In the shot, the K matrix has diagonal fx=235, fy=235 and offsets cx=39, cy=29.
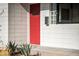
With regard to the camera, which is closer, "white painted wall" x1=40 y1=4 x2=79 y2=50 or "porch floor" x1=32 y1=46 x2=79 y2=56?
"porch floor" x1=32 y1=46 x2=79 y2=56

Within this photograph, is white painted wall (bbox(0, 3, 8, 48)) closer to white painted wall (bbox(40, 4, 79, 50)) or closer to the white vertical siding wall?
the white vertical siding wall

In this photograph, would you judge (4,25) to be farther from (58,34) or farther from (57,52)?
(57,52)

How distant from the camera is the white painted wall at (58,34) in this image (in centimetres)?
1092

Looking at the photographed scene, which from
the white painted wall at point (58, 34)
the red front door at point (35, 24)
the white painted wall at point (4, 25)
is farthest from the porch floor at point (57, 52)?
the white painted wall at point (4, 25)

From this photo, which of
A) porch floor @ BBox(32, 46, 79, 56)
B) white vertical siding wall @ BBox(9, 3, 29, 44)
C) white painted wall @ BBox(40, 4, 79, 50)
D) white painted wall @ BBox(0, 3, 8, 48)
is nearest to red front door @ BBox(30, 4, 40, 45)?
white vertical siding wall @ BBox(9, 3, 29, 44)

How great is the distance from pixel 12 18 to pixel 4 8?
73cm

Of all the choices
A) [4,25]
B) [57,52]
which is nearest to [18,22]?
[4,25]

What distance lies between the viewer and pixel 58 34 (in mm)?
11242

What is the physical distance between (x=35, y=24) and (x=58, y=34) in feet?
5.48

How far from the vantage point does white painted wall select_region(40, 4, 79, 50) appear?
10.9 m

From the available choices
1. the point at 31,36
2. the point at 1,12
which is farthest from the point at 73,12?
the point at 1,12

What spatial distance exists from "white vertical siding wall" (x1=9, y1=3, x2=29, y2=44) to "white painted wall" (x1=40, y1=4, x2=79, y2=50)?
1107 mm

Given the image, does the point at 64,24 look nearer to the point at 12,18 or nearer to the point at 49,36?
the point at 49,36

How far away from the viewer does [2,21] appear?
472 inches
